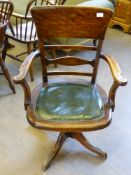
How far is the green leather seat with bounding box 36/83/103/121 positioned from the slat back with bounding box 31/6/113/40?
13.8 inches

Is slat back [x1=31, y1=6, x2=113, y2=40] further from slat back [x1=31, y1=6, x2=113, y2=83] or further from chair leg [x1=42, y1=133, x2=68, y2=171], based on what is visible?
chair leg [x1=42, y1=133, x2=68, y2=171]

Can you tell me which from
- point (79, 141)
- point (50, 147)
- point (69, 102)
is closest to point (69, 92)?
point (69, 102)

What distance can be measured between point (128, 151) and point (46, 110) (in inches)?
29.9

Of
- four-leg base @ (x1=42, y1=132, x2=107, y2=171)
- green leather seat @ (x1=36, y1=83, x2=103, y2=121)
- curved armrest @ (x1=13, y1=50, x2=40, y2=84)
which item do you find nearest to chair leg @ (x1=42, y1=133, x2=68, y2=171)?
four-leg base @ (x1=42, y1=132, x2=107, y2=171)

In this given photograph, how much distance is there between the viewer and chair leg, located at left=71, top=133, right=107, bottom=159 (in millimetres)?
1714

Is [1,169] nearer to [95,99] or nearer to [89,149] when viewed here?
[89,149]

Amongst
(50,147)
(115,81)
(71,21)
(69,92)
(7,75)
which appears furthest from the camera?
(7,75)

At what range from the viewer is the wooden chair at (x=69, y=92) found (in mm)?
1396

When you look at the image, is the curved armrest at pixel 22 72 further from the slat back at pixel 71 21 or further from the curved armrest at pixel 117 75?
the curved armrest at pixel 117 75

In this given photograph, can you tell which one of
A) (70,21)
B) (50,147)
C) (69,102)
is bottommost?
(50,147)

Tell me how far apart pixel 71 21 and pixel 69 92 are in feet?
1.49

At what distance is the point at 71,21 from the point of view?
1.52 metres

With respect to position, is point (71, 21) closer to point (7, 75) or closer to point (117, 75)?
point (117, 75)

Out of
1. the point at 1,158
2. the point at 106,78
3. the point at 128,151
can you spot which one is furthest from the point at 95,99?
the point at 106,78
